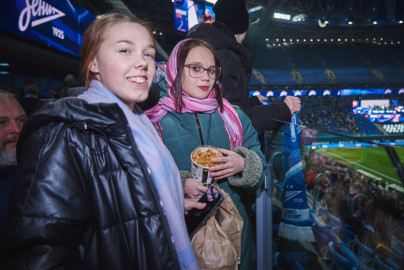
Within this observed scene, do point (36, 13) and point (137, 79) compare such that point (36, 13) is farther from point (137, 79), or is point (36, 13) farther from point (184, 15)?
point (137, 79)

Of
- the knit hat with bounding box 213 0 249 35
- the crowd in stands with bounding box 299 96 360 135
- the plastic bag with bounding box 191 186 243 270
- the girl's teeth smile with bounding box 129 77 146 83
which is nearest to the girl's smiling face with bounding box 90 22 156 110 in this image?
the girl's teeth smile with bounding box 129 77 146 83

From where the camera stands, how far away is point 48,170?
0.66 m

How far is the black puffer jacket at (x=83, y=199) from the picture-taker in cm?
63

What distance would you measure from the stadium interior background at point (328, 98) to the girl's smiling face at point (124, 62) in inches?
9.8

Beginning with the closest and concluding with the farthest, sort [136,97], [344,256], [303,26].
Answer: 1. [136,97]
2. [344,256]
3. [303,26]

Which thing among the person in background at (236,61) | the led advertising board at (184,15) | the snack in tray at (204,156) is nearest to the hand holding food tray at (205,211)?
the snack in tray at (204,156)

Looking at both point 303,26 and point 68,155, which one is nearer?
point 68,155

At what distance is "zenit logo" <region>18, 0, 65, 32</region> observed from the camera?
4896mm

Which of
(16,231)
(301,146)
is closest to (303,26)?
(301,146)

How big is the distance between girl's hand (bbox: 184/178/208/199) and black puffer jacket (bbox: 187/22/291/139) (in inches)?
30.2

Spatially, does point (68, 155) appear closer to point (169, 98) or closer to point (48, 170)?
point (48, 170)

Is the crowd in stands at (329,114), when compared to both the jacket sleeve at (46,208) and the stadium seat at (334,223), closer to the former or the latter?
the stadium seat at (334,223)

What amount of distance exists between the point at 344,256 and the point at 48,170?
173cm

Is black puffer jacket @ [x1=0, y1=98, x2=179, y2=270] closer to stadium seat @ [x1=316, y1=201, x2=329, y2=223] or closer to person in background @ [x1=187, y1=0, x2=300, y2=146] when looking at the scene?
person in background @ [x1=187, y1=0, x2=300, y2=146]
